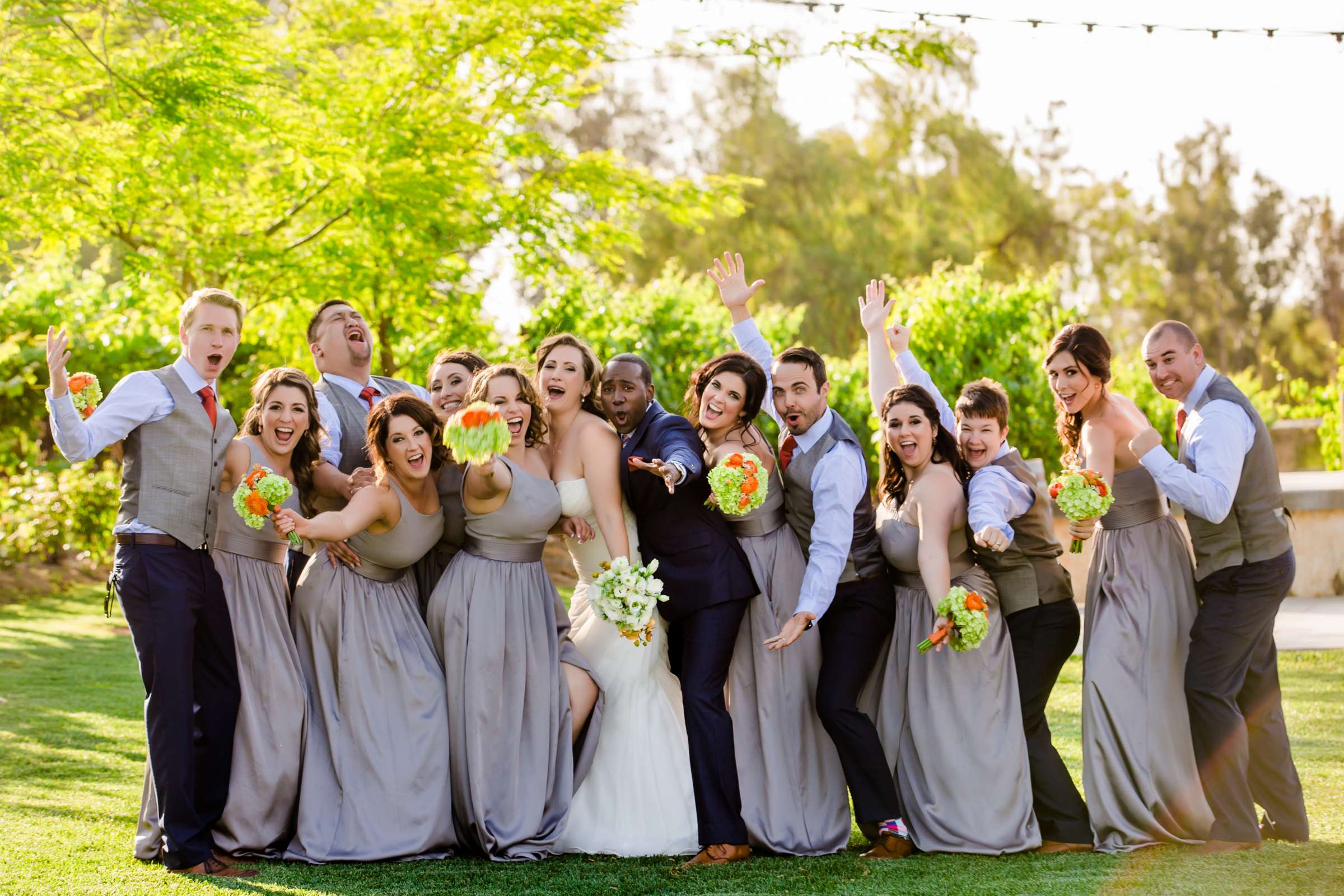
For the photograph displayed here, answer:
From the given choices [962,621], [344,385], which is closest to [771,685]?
[962,621]

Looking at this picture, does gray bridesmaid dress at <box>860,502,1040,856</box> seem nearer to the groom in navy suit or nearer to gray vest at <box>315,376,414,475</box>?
the groom in navy suit

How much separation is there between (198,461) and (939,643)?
320 centimetres

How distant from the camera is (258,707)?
5547 millimetres

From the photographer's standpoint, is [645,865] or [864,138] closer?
[645,865]

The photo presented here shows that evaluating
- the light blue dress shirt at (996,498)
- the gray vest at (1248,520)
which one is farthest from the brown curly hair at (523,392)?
the gray vest at (1248,520)

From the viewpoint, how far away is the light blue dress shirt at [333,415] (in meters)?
6.38

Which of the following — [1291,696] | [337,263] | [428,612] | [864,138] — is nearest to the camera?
[428,612]

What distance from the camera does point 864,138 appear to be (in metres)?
33.6

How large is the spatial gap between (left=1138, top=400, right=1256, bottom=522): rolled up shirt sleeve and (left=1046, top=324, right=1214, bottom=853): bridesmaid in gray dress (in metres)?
0.23

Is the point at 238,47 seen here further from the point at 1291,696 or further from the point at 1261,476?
the point at 1291,696

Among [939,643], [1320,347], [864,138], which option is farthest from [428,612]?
[1320,347]

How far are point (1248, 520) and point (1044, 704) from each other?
3.93 feet

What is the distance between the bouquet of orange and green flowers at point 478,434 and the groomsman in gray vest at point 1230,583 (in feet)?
8.83

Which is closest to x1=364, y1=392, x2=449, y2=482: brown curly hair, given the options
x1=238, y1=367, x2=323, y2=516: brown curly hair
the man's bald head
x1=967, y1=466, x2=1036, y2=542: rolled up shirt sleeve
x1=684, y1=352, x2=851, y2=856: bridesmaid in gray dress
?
x1=238, y1=367, x2=323, y2=516: brown curly hair
